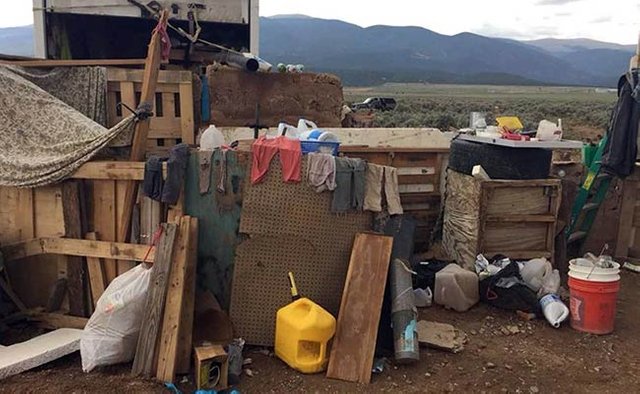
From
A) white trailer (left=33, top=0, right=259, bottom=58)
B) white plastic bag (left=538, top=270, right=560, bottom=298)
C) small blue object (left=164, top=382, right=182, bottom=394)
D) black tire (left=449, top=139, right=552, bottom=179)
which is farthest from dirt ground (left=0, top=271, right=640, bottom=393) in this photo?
white trailer (left=33, top=0, right=259, bottom=58)

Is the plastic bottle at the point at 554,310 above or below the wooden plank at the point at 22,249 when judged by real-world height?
below

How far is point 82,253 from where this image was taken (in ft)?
15.2

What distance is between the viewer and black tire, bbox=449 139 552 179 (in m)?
5.72

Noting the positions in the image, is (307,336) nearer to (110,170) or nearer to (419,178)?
(110,170)

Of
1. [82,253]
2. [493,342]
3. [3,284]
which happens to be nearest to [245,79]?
[82,253]

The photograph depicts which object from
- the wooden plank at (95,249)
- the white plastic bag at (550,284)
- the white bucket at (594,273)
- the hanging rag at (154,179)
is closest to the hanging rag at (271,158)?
the hanging rag at (154,179)

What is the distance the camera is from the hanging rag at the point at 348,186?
14.8 feet

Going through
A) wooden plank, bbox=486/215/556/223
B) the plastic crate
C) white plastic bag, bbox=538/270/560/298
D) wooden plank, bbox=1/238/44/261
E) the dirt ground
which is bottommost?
the dirt ground

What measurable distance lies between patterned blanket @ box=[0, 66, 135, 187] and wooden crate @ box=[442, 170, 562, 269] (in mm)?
3125

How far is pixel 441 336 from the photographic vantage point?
464 cm

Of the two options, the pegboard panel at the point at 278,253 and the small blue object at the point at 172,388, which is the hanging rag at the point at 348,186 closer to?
the pegboard panel at the point at 278,253

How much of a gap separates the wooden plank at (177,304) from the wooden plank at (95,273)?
949mm

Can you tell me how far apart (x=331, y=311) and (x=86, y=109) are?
2.78m

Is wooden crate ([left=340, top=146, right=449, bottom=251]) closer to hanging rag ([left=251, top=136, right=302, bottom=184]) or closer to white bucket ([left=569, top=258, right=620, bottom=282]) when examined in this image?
hanging rag ([left=251, top=136, right=302, bottom=184])
